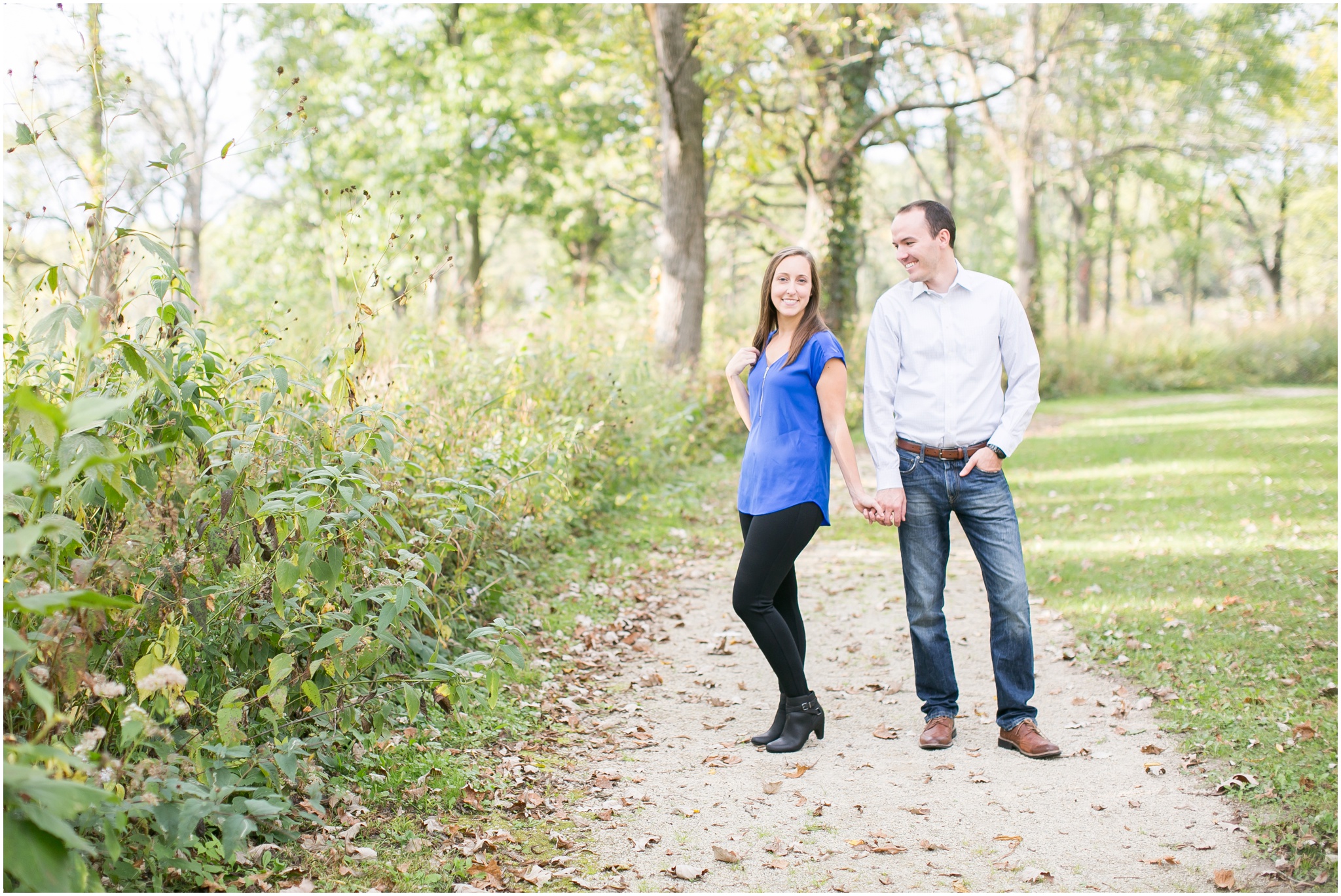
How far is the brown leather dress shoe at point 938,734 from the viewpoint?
166 inches

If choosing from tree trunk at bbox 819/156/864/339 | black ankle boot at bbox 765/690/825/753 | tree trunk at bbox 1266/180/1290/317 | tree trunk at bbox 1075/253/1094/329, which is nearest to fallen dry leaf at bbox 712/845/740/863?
black ankle boot at bbox 765/690/825/753

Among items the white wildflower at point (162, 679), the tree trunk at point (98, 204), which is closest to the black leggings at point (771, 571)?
the white wildflower at point (162, 679)

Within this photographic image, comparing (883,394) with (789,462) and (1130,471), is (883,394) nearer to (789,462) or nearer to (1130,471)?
(789,462)

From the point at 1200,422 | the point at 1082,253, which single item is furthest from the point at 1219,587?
the point at 1082,253

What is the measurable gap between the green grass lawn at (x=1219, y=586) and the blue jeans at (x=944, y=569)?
32.0 inches

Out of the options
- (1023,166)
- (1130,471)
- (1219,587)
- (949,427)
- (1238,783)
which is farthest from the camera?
(1023,166)

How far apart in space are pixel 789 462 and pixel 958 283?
1081 millimetres

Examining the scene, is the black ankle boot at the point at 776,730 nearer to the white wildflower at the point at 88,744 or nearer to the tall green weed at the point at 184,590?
the tall green weed at the point at 184,590

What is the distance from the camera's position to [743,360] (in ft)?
14.0

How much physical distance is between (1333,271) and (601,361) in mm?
42406

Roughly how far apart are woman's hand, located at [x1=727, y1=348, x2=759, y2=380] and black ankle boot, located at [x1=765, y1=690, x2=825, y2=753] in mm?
1496

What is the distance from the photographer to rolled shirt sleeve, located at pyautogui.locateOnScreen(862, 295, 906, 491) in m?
4.13

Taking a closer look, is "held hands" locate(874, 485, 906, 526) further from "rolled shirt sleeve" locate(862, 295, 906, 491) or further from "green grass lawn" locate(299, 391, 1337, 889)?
"green grass lawn" locate(299, 391, 1337, 889)

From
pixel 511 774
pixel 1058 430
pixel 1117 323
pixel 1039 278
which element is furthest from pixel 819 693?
pixel 1117 323
